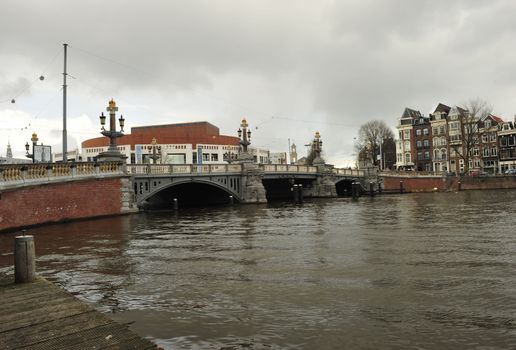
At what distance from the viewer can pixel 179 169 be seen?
39.2 metres

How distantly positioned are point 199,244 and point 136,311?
8.82 m

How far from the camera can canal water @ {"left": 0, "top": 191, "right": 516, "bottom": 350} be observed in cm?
654

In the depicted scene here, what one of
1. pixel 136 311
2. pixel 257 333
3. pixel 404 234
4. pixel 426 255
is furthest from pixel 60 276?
pixel 404 234

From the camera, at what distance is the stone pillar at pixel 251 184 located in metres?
45.7

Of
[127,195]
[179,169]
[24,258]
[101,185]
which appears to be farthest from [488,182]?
[24,258]

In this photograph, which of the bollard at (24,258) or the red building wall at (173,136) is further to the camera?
the red building wall at (173,136)

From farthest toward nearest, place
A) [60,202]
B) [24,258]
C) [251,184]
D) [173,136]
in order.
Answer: [173,136] < [251,184] < [60,202] < [24,258]

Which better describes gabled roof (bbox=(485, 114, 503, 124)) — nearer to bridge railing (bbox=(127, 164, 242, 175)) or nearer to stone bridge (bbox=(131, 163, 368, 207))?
stone bridge (bbox=(131, 163, 368, 207))

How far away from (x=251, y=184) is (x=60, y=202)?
73.0 ft

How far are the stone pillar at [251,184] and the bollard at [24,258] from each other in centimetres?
3734

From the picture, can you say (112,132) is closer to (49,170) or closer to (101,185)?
(101,185)

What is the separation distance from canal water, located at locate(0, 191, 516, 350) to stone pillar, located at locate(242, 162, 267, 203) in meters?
26.9

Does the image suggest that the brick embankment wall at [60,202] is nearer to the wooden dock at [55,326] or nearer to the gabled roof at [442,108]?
the wooden dock at [55,326]

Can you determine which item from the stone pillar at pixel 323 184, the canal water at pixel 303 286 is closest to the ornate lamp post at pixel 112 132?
the canal water at pixel 303 286
